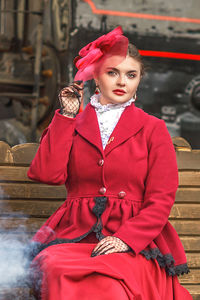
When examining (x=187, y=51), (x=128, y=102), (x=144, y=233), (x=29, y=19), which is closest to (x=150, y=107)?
(x=187, y=51)

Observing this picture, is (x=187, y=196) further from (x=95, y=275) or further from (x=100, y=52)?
(x=95, y=275)

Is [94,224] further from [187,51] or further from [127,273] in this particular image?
[187,51]

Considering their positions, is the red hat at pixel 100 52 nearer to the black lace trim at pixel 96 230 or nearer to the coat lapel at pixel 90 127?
the coat lapel at pixel 90 127

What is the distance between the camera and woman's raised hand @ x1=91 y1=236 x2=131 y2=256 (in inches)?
70.5

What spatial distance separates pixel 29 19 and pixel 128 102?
202 inches

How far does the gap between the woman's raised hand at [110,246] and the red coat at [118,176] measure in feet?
0.23

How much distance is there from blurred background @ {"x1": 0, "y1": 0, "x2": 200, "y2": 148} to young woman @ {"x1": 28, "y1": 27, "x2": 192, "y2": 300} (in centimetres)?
251

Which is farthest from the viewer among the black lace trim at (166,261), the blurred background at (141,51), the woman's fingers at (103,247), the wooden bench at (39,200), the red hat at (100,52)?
the blurred background at (141,51)

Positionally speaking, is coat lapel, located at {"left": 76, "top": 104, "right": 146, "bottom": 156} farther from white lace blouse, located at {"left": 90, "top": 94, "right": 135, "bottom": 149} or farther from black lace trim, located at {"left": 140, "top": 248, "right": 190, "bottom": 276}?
black lace trim, located at {"left": 140, "top": 248, "right": 190, "bottom": 276}

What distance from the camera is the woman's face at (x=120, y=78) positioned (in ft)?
6.68

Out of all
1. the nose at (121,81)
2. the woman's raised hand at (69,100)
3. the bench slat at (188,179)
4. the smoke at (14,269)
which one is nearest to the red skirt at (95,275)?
the smoke at (14,269)

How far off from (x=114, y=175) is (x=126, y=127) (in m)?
0.22

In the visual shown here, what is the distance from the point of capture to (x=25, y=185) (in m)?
2.70

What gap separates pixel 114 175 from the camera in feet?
6.59
